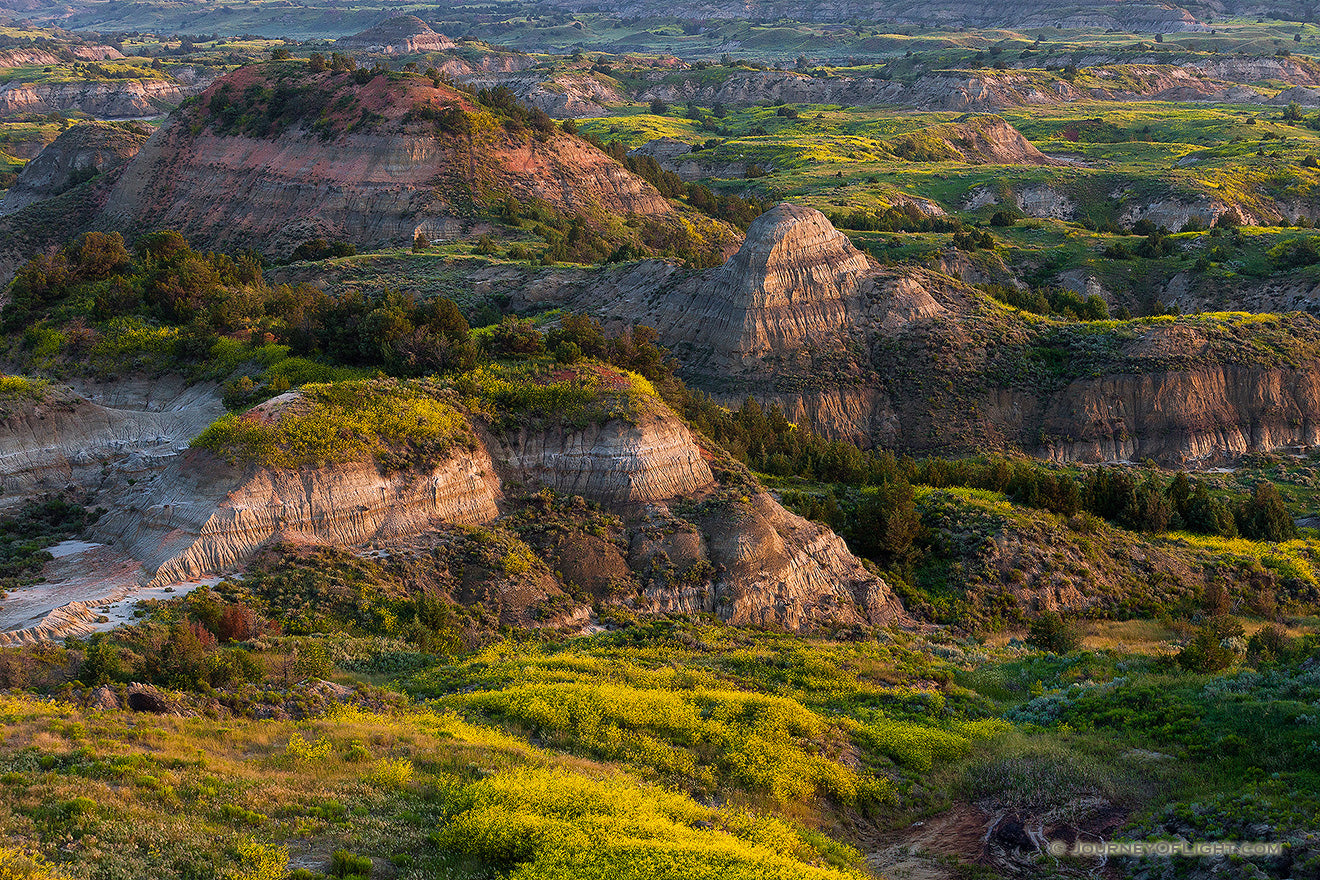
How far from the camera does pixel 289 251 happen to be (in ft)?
243

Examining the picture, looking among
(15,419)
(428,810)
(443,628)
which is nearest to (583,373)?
(443,628)

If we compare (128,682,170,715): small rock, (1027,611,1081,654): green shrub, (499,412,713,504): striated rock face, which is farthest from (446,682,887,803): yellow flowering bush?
(1027,611,1081,654): green shrub

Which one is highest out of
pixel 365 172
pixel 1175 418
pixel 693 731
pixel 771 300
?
pixel 365 172

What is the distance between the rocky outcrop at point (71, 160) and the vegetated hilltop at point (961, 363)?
193 feet

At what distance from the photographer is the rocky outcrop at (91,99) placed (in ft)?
548

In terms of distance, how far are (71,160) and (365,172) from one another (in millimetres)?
35884

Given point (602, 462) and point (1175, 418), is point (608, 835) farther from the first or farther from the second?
point (1175, 418)

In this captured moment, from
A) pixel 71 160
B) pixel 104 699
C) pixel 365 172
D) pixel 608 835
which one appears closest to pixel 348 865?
pixel 608 835

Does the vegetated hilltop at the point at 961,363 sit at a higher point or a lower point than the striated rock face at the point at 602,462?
lower

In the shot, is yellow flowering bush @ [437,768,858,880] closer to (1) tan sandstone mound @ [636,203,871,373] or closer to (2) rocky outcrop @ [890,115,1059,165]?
(1) tan sandstone mound @ [636,203,871,373]

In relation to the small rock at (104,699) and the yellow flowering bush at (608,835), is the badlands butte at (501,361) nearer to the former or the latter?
the small rock at (104,699)

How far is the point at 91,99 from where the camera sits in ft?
554

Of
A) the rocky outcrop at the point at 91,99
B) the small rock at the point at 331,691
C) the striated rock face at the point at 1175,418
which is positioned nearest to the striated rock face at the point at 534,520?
the small rock at the point at 331,691

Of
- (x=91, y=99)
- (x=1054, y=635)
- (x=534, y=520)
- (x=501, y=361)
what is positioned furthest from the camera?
(x=91, y=99)
